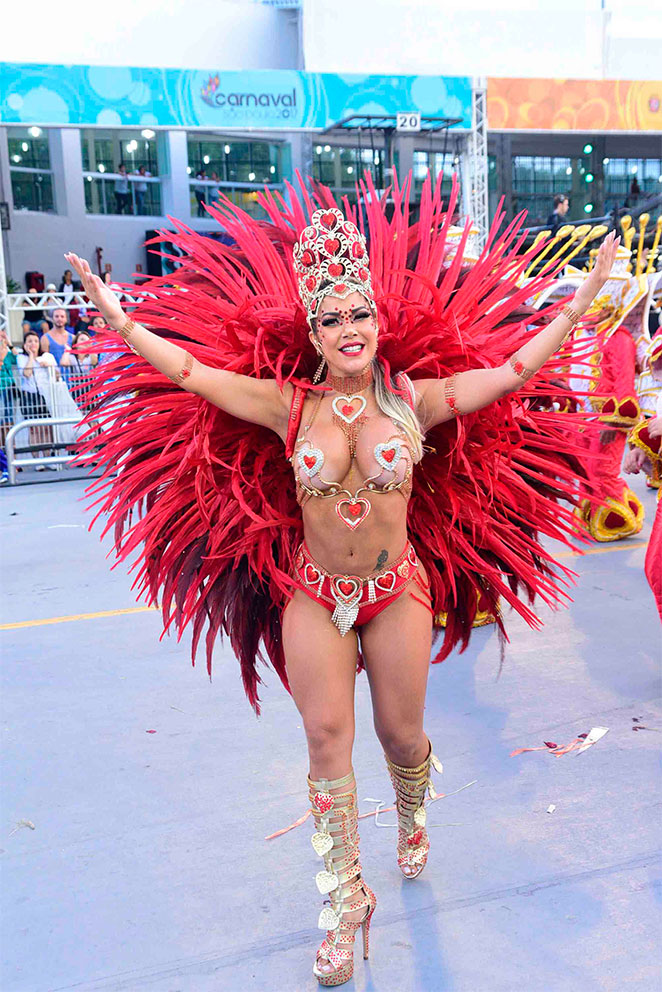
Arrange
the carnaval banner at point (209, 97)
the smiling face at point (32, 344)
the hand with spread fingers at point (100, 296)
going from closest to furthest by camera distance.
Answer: the hand with spread fingers at point (100, 296) < the smiling face at point (32, 344) < the carnaval banner at point (209, 97)

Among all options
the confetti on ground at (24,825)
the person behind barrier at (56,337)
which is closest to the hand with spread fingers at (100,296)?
the confetti on ground at (24,825)

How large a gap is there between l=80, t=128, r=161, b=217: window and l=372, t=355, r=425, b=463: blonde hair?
20.2m

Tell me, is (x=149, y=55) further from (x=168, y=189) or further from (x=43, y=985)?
(x=43, y=985)

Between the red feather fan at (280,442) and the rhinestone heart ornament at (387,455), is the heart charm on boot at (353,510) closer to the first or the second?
the rhinestone heart ornament at (387,455)

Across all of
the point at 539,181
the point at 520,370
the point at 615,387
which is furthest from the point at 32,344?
the point at 539,181

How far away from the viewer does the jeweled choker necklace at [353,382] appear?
7.59ft

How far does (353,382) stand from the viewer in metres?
2.31

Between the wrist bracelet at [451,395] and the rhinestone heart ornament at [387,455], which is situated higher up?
the wrist bracelet at [451,395]

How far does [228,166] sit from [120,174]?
2.49m

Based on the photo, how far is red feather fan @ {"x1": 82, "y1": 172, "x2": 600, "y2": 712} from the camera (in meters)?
2.48

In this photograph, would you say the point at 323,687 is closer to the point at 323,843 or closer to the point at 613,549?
the point at 323,843

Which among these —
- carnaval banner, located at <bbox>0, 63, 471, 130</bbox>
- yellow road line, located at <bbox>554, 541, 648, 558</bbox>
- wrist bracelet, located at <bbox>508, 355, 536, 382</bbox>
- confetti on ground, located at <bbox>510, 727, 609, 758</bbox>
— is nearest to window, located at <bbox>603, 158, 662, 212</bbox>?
carnaval banner, located at <bbox>0, 63, 471, 130</bbox>

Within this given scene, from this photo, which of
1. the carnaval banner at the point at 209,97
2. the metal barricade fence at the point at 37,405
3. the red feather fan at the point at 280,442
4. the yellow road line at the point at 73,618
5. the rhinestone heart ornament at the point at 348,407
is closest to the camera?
the rhinestone heart ornament at the point at 348,407

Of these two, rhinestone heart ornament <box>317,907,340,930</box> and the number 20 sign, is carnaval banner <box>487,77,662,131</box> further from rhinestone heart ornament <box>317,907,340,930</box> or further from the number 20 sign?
rhinestone heart ornament <box>317,907,340,930</box>
